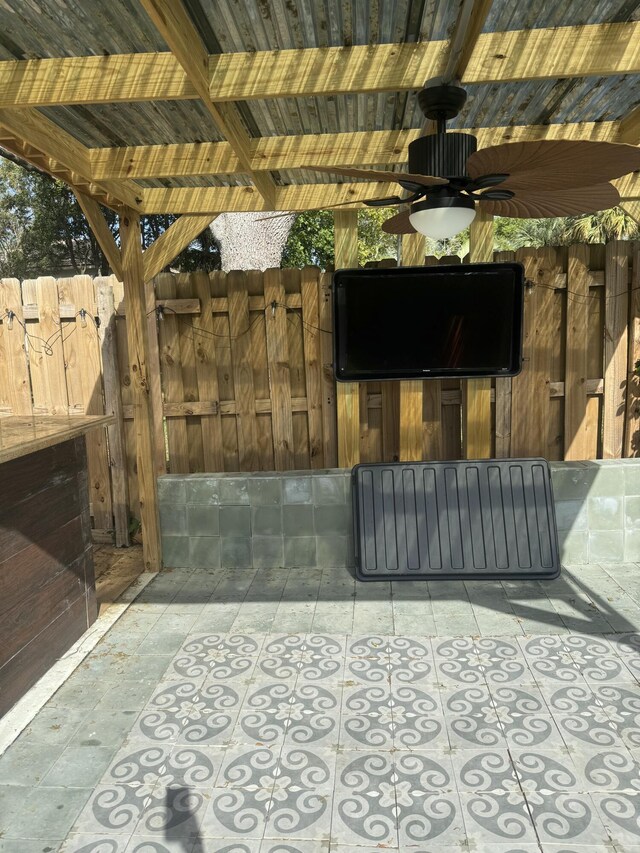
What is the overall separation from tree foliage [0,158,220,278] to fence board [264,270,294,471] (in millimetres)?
9207

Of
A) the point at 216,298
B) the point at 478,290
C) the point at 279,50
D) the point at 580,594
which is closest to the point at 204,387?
the point at 216,298

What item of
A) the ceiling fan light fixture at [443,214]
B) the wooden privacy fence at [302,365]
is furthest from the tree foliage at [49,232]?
the ceiling fan light fixture at [443,214]

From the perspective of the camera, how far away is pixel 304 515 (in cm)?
438

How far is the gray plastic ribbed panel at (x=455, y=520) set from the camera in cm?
411

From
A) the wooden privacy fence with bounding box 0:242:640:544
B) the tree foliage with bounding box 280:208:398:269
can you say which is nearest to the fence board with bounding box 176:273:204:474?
the wooden privacy fence with bounding box 0:242:640:544

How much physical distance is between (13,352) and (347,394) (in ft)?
8.86

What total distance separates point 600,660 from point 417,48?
2970mm

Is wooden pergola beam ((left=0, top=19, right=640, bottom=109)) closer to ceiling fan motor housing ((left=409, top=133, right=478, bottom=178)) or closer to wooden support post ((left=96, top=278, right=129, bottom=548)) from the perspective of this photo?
ceiling fan motor housing ((left=409, top=133, right=478, bottom=178))

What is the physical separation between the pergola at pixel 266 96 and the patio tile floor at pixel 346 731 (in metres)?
1.35

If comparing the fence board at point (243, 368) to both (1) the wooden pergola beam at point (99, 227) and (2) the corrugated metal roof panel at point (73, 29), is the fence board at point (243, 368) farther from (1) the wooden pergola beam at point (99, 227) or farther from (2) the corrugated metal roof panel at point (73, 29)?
(2) the corrugated metal roof panel at point (73, 29)

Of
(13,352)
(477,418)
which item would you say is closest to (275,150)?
(477,418)

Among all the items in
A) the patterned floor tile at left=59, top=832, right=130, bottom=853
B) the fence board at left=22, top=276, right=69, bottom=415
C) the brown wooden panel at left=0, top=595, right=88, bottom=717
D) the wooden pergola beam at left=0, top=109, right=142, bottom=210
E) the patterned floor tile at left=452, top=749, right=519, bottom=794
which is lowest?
the patterned floor tile at left=59, top=832, right=130, bottom=853

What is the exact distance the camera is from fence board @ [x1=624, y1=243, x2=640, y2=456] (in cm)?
439

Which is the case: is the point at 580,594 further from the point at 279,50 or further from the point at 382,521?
the point at 279,50
